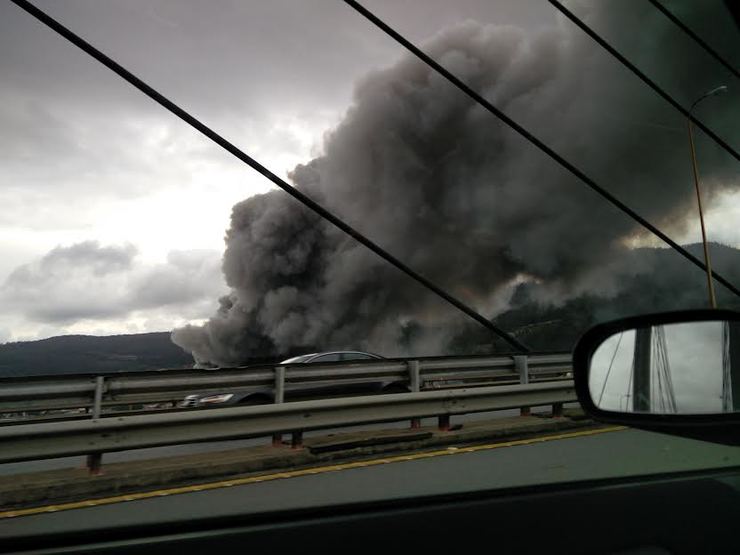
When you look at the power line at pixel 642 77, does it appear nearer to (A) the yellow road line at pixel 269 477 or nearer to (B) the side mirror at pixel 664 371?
(A) the yellow road line at pixel 269 477

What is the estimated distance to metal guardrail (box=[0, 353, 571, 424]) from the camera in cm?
612

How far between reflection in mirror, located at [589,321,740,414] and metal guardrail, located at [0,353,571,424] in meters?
4.83

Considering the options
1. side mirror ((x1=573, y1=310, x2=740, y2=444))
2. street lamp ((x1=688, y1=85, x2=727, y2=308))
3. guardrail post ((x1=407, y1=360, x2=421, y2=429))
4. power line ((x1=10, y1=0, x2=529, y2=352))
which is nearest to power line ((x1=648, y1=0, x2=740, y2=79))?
street lamp ((x1=688, y1=85, x2=727, y2=308))

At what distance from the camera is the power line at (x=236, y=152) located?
11.8 ft

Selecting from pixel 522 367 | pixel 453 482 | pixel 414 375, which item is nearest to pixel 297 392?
pixel 414 375

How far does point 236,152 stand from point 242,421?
2545 millimetres

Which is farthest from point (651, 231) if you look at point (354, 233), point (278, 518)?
point (278, 518)

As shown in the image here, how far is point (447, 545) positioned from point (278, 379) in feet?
22.7

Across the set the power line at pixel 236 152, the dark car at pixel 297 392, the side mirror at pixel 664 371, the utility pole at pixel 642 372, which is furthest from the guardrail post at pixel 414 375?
the utility pole at pixel 642 372

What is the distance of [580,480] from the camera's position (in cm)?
215

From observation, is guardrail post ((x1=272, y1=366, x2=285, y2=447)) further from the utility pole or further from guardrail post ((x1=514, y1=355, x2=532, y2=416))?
the utility pole

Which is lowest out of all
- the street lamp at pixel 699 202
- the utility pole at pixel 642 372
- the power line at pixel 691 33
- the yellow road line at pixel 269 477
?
the yellow road line at pixel 269 477

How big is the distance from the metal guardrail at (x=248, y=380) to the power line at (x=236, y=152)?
2.07 metres

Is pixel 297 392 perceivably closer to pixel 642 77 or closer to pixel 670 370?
pixel 642 77
